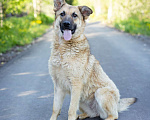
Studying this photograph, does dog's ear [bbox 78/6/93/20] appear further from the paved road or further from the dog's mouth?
the paved road

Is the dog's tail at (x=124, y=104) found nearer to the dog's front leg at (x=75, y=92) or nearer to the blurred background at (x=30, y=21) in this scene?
the dog's front leg at (x=75, y=92)

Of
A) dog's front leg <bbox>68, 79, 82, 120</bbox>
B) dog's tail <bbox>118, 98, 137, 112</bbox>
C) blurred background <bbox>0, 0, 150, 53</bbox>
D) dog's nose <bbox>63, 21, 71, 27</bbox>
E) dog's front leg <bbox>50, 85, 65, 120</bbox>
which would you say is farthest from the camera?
blurred background <bbox>0, 0, 150, 53</bbox>

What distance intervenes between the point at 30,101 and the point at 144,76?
381 cm

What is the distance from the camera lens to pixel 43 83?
666cm

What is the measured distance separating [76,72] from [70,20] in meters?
0.95

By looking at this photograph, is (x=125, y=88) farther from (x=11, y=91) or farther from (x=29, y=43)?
(x=29, y=43)

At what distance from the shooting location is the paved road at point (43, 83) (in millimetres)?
4594

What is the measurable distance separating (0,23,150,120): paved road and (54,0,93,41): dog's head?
1698 millimetres

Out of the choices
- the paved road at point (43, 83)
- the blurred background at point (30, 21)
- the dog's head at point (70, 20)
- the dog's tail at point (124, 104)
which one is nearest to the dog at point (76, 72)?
the dog's head at point (70, 20)

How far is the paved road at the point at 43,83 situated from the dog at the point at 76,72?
0.56 m

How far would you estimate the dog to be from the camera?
3.83 metres

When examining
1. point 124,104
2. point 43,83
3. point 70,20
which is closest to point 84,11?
point 70,20

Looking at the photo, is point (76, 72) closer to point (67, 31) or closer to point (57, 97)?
point (57, 97)

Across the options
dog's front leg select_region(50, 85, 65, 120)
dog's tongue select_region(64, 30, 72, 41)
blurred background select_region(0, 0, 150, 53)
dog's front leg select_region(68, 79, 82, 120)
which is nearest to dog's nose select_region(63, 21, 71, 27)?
dog's tongue select_region(64, 30, 72, 41)
